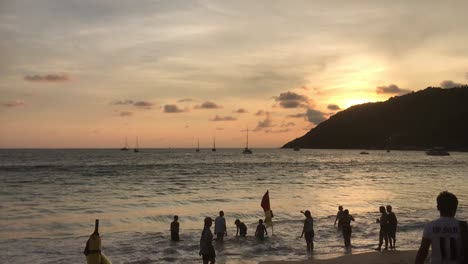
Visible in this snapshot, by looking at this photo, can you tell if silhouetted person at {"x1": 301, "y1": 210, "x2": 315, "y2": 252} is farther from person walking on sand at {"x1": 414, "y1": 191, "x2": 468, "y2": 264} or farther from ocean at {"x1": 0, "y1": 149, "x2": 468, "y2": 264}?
person walking on sand at {"x1": 414, "y1": 191, "x2": 468, "y2": 264}

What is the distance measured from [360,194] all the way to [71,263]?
36542 millimetres

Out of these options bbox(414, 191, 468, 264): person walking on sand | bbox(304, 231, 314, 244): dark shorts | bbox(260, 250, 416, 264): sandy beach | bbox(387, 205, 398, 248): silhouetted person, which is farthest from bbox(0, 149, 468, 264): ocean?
bbox(414, 191, 468, 264): person walking on sand

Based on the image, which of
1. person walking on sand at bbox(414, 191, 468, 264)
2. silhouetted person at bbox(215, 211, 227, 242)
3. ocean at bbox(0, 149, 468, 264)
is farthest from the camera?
silhouetted person at bbox(215, 211, 227, 242)

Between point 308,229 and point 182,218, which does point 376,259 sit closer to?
point 308,229

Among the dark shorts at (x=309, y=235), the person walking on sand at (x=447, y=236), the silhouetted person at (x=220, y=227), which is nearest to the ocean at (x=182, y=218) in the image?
the silhouetted person at (x=220, y=227)

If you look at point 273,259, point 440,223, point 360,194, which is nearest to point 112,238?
point 273,259

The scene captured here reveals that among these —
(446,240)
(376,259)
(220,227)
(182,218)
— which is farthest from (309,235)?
(446,240)

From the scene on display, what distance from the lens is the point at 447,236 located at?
18.0ft

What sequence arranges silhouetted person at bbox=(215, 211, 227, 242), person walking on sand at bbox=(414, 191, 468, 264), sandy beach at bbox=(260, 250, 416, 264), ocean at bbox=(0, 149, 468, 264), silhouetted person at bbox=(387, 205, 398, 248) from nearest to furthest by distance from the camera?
person walking on sand at bbox=(414, 191, 468, 264), sandy beach at bbox=(260, 250, 416, 264), silhouetted person at bbox=(387, 205, 398, 248), ocean at bbox=(0, 149, 468, 264), silhouetted person at bbox=(215, 211, 227, 242)

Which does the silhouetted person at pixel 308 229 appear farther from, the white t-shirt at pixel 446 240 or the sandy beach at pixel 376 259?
the white t-shirt at pixel 446 240

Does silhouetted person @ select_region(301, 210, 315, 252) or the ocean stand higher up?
silhouetted person @ select_region(301, 210, 315, 252)

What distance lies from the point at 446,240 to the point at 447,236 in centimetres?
5

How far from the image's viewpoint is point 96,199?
150ft

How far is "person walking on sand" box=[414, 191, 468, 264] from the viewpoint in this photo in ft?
17.9
